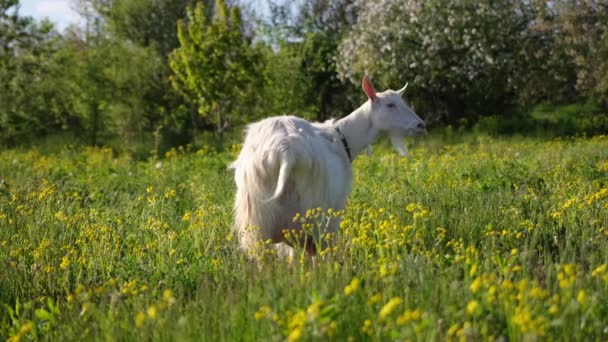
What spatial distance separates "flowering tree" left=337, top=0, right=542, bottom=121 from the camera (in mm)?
18656

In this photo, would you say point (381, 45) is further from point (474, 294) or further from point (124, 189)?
point (474, 294)

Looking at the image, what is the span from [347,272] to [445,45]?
16715mm

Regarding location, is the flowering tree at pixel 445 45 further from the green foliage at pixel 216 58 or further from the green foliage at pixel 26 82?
the green foliage at pixel 26 82

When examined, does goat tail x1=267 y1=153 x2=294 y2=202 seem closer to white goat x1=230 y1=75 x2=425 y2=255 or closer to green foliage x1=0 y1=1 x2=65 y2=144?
white goat x1=230 y1=75 x2=425 y2=255

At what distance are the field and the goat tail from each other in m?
0.26

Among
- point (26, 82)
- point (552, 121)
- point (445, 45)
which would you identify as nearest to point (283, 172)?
point (445, 45)

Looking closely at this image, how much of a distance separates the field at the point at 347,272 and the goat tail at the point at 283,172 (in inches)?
10.4

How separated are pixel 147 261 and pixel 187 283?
67 cm

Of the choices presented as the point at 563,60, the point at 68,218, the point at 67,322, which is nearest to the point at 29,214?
the point at 68,218

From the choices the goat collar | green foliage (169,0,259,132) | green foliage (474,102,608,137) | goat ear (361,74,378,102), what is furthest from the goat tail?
green foliage (169,0,259,132)

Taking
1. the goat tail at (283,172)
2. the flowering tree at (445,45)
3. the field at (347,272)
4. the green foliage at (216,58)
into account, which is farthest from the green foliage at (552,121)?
the goat tail at (283,172)

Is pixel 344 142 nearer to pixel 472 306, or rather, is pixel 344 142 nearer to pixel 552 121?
pixel 472 306

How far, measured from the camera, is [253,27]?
1075 inches

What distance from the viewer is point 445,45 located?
19.2 meters
